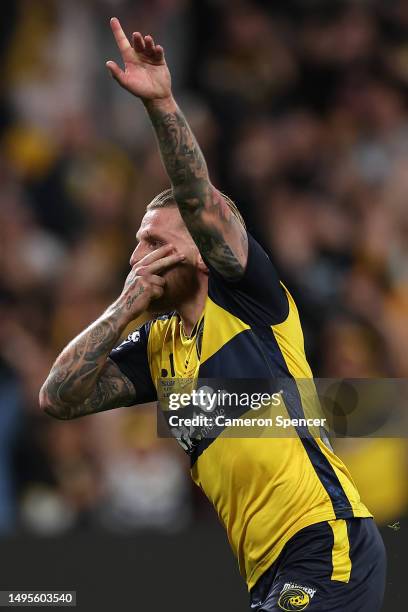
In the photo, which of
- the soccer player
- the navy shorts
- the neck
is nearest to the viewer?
the soccer player

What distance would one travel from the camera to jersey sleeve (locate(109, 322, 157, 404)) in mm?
4090

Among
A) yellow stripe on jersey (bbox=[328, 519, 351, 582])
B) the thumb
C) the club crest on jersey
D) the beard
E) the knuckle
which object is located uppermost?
the thumb

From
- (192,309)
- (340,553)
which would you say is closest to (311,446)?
(340,553)

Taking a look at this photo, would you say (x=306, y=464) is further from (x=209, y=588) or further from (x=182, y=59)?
(x=182, y=59)

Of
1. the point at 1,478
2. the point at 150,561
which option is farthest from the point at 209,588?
the point at 1,478

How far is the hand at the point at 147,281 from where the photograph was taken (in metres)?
3.81

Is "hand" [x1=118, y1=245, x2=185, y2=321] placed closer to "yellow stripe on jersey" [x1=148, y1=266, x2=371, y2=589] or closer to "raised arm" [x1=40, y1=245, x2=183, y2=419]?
"raised arm" [x1=40, y1=245, x2=183, y2=419]

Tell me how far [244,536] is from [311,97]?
199 inches

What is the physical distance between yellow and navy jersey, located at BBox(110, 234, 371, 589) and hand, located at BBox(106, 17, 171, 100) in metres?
0.63

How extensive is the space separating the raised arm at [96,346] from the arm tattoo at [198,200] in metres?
0.40

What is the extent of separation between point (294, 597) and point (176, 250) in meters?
1.32

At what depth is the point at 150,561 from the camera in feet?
19.6

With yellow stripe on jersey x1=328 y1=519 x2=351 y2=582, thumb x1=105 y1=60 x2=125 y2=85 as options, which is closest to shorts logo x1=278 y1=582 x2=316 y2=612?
yellow stripe on jersey x1=328 y1=519 x2=351 y2=582

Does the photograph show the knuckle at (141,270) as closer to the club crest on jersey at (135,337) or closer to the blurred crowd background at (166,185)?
the club crest on jersey at (135,337)
